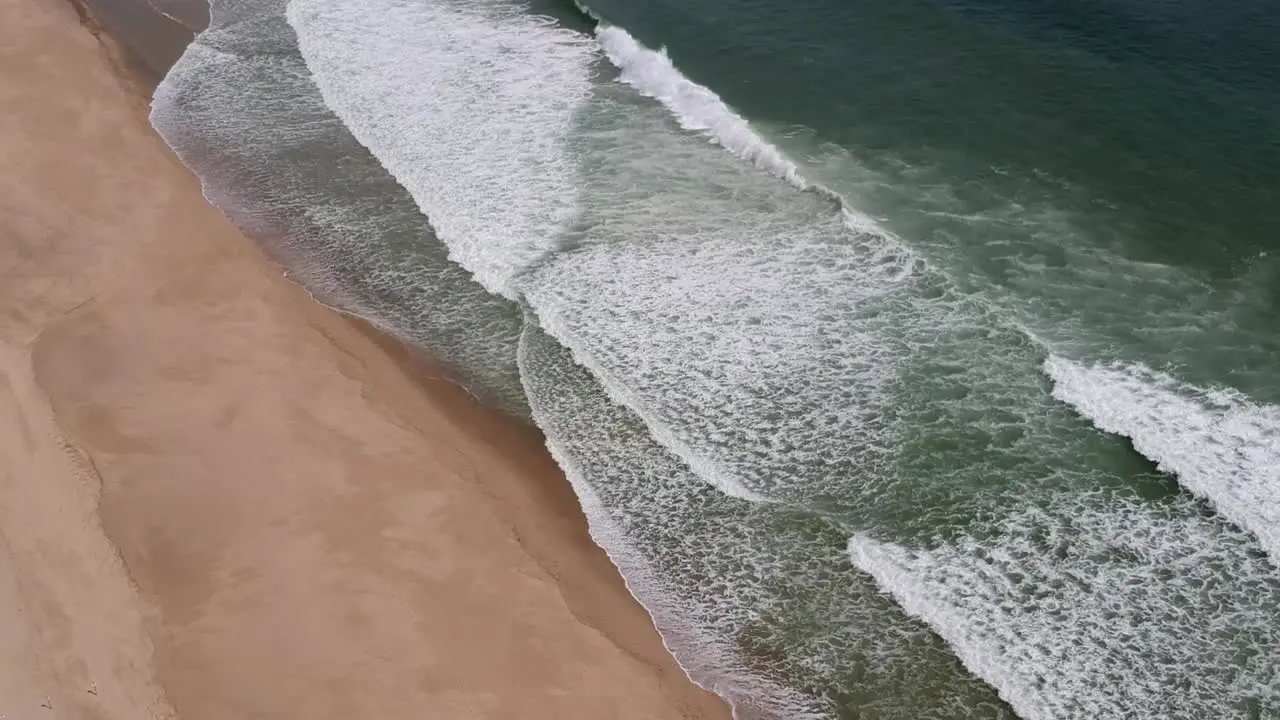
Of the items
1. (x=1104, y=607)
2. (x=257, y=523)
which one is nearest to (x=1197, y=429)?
(x=1104, y=607)

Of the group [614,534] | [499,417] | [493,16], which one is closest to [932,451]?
[614,534]

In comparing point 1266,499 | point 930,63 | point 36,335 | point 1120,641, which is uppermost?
point 930,63

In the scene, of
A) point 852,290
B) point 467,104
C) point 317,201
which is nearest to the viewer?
point 852,290

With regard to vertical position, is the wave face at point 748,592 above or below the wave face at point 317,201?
below

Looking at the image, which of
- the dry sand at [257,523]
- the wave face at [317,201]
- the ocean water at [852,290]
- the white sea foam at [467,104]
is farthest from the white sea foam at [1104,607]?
the white sea foam at [467,104]

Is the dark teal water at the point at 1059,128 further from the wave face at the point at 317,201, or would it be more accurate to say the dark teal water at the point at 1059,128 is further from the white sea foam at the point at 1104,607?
the wave face at the point at 317,201

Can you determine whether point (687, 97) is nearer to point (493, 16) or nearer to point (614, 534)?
point (493, 16)

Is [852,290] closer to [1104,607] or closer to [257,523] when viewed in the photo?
[1104,607]
